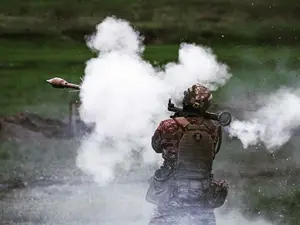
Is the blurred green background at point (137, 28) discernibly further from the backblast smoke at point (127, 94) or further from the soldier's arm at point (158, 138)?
the soldier's arm at point (158, 138)

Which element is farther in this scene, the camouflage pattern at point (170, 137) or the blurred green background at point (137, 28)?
the blurred green background at point (137, 28)

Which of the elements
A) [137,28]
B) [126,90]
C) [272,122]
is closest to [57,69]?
[137,28]

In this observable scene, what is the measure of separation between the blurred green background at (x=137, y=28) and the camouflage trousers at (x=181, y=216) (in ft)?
5.20

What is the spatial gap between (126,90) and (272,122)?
3.74 feet

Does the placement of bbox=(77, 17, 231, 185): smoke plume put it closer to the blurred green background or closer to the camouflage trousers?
the blurred green background

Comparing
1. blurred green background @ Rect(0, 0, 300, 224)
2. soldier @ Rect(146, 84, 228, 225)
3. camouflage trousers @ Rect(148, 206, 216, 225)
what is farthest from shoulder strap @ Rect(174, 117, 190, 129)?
blurred green background @ Rect(0, 0, 300, 224)

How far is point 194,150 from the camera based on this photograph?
132 inches

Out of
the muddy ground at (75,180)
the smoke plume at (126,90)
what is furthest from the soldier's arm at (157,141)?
the muddy ground at (75,180)

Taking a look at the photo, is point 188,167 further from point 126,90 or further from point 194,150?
point 126,90

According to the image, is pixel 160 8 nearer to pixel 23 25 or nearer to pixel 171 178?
pixel 23 25

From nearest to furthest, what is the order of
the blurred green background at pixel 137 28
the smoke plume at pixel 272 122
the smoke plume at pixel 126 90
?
1. the smoke plume at pixel 126 90
2. the smoke plume at pixel 272 122
3. the blurred green background at pixel 137 28

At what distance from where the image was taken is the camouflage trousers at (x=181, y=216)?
3.42 m

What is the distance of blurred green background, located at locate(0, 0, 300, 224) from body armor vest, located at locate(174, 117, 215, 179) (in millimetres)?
1522

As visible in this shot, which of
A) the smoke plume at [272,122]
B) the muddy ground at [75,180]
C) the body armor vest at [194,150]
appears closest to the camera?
the body armor vest at [194,150]
